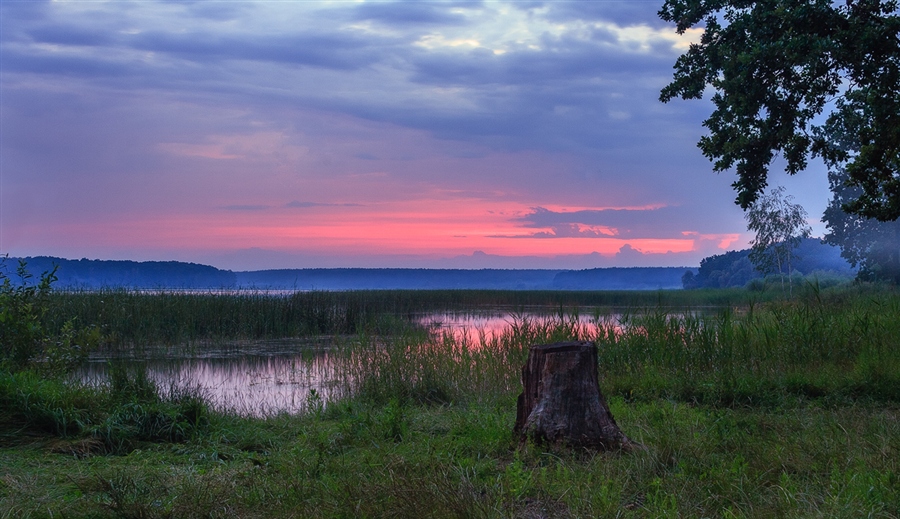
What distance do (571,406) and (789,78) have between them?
27.6 ft

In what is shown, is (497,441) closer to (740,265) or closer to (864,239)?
(864,239)

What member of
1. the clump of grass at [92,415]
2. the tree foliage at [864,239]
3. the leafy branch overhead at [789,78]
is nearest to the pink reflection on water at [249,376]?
the clump of grass at [92,415]

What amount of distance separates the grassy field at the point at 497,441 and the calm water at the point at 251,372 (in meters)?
1.26

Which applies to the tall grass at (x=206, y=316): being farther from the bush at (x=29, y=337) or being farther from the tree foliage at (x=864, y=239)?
the tree foliage at (x=864, y=239)

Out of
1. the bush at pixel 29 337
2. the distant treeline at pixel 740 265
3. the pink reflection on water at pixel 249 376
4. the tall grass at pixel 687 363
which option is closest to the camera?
the tall grass at pixel 687 363

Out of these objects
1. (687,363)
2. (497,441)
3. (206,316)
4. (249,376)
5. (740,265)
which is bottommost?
(249,376)

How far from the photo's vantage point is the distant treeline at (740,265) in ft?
230

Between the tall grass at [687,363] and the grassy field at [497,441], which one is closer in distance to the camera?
the grassy field at [497,441]

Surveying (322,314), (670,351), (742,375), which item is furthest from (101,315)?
(742,375)

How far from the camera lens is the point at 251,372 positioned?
1455 cm

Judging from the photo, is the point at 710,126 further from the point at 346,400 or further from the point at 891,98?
the point at 346,400

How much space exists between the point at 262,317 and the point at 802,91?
1691cm

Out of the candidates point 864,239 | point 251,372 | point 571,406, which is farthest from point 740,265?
point 571,406

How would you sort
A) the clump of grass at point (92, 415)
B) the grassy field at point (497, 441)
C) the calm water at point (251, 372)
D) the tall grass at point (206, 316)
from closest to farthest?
1. the grassy field at point (497, 441)
2. the clump of grass at point (92, 415)
3. the calm water at point (251, 372)
4. the tall grass at point (206, 316)
